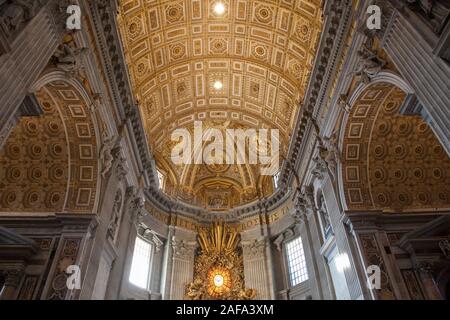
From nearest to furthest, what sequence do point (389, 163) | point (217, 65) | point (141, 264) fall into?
1. point (389, 163)
2. point (141, 264)
3. point (217, 65)

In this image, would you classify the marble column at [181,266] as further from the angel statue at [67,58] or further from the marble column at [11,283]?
the angel statue at [67,58]

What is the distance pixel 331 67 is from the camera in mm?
11016

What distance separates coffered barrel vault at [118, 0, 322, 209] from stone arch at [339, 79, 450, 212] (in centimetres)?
406

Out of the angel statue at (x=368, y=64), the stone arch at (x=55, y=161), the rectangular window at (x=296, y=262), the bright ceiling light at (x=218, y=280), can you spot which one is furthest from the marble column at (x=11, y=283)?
the rectangular window at (x=296, y=262)

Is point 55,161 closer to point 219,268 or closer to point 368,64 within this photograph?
point 368,64

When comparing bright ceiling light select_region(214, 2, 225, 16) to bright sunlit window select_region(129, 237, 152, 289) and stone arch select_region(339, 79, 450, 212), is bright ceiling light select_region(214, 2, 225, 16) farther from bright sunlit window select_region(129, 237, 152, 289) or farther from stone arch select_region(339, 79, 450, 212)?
bright sunlit window select_region(129, 237, 152, 289)

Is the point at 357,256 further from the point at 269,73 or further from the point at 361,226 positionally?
the point at 269,73

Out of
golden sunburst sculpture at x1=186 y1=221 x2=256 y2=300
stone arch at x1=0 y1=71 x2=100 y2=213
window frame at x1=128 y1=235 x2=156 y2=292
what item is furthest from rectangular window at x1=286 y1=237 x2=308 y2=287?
stone arch at x1=0 y1=71 x2=100 y2=213

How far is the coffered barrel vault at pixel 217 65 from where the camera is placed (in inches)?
545

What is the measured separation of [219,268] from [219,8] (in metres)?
14.1

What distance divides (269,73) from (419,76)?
36.0 feet

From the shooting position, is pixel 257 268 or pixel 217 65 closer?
pixel 217 65

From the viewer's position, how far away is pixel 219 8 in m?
14.6

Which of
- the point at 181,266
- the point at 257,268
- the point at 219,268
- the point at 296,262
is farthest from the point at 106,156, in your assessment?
the point at 296,262
